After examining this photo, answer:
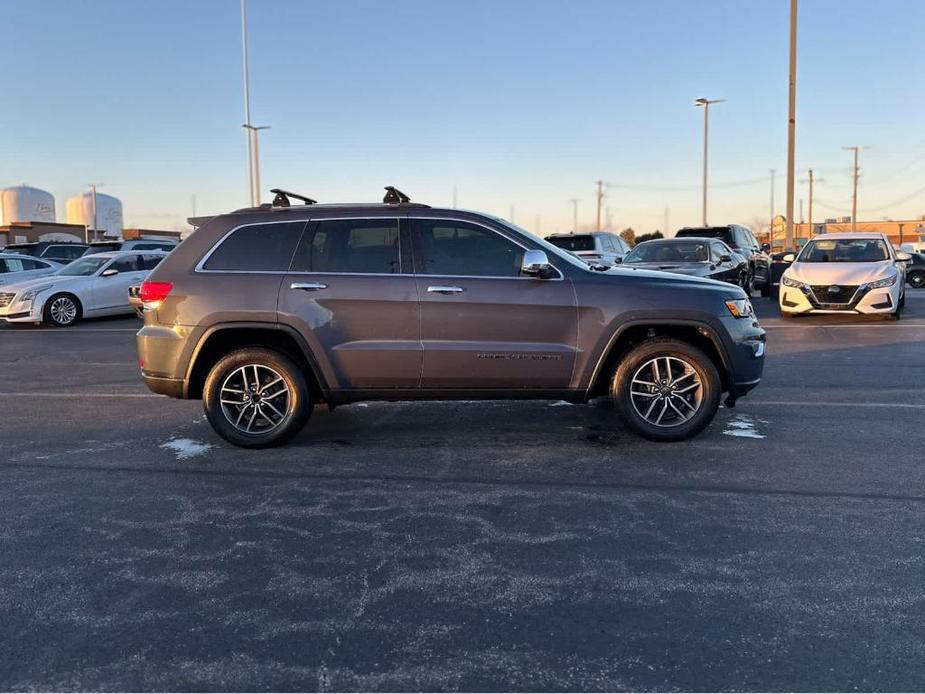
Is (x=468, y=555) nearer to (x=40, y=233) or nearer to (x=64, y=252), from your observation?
(x=64, y=252)

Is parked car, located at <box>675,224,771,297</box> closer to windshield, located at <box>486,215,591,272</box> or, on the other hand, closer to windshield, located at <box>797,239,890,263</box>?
windshield, located at <box>797,239,890,263</box>

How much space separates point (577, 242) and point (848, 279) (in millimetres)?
7879

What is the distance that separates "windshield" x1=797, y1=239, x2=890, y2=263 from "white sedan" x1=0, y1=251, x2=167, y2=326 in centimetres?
1332

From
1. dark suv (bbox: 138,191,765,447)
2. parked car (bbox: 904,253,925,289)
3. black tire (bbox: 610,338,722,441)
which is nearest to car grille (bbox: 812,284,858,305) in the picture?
dark suv (bbox: 138,191,765,447)

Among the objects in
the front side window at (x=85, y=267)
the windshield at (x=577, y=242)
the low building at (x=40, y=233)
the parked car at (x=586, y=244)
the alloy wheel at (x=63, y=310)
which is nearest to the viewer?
the alloy wheel at (x=63, y=310)

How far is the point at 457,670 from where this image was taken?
2.95m

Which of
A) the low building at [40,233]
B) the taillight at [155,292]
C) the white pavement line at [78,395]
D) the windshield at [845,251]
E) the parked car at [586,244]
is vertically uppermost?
the low building at [40,233]

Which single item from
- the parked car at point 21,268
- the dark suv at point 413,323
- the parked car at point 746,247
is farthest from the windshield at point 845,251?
the parked car at point 21,268

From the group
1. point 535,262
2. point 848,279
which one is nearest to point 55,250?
point 848,279

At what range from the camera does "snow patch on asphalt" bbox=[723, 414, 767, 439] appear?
641cm

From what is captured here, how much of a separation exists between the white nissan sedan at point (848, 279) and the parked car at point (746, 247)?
12.6 feet

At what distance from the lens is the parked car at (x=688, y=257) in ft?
49.9

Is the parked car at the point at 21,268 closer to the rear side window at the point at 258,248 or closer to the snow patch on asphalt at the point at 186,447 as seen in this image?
the snow patch on asphalt at the point at 186,447

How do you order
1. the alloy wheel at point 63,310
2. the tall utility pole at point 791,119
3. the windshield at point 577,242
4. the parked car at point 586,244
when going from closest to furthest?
the alloy wheel at point 63,310, the parked car at point 586,244, the windshield at point 577,242, the tall utility pole at point 791,119
